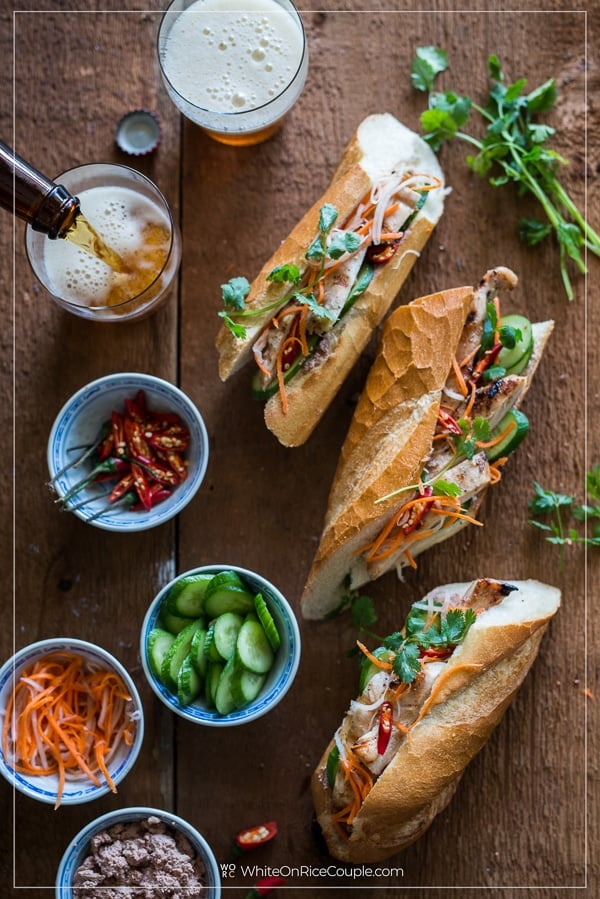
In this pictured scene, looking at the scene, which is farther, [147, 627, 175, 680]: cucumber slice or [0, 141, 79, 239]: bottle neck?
[147, 627, 175, 680]: cucumber slice

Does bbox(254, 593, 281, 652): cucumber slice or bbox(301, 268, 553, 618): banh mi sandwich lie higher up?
bbox(301, 268, 553, 618): banh mi sandwich

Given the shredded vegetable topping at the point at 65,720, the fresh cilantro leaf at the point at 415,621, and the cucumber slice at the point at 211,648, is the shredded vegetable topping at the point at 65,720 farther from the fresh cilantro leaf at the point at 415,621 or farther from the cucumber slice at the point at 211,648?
the fresh cilantro leaf at the point at 415,621

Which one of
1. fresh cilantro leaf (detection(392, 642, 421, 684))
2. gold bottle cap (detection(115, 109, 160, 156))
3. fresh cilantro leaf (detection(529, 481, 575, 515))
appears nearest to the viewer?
fresh cilantro leaf (detection(392, 642, 421, 684))

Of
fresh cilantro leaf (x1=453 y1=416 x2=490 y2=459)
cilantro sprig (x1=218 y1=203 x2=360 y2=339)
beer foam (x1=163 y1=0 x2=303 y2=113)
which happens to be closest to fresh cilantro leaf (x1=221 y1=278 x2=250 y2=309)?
cilantro sprig (x1=218 y1=203 x2=360 y2=339)

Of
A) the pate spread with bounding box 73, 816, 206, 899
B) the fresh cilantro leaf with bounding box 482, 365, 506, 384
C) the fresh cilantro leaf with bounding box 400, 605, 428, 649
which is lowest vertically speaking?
the pate spread with bounding box 73, 816, 206, 899

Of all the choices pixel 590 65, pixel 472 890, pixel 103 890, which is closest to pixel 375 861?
pixel 472 890

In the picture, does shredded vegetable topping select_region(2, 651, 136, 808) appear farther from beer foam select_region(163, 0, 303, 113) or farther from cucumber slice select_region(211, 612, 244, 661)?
beer foam select_region(163, 0, 303, 113)

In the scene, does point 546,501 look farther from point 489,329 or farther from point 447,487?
point 489,329
